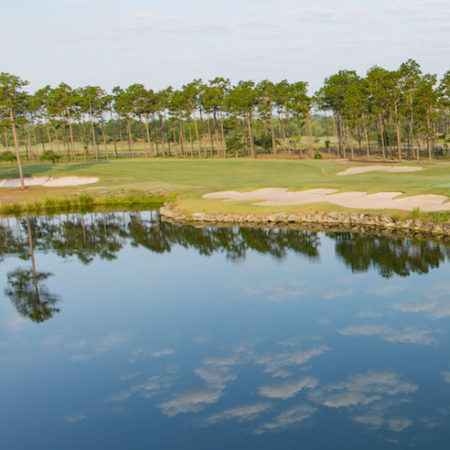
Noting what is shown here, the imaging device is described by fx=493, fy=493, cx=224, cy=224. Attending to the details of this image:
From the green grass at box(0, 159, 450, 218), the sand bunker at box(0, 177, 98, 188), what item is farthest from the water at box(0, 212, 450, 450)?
the sand bunker at box(0, 177, 98, 188)

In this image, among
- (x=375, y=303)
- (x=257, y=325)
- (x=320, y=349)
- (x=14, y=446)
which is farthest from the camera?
(x=375, y=303)

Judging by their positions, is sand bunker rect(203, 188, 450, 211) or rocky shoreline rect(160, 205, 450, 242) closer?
rocky shoreline rect(160, 205, 450, 242)

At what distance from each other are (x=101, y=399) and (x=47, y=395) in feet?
4.40

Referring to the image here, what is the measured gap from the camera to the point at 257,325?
570 inches

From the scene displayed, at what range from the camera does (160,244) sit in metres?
27.7

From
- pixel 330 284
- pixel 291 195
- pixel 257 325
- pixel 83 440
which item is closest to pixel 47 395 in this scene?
pixel 83 440

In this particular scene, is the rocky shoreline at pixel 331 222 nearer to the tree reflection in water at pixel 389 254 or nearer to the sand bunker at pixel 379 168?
the tree reflection in water at pixel 389 254

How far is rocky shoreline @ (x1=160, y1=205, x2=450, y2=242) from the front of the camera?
26.3 meters

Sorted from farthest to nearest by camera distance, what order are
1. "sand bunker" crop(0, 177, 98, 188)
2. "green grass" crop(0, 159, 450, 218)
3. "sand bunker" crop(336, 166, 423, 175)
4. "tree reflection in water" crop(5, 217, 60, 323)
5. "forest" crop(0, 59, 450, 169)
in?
1. "forest" crop(0, 59, 450, 169)
2. "sand bunker" crop(0, 177, 98, 188)
3. "sand bunker" crop(336, 166, 423, 175)
4. "green grass" crop(0, 159, 450, 218)
5. "tree reflection in water" crop(5, 217, 60, 323)

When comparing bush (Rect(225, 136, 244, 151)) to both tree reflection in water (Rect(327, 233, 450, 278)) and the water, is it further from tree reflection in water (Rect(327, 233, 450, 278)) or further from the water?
the water

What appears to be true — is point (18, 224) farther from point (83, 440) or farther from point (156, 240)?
point (83, 440)

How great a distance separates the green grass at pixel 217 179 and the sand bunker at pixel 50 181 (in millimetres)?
1701

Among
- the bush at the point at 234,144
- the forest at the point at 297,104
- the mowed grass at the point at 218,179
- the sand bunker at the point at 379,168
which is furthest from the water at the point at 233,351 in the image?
the bush at the point at 234,144

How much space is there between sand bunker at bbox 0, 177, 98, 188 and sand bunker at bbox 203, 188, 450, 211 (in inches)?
791
